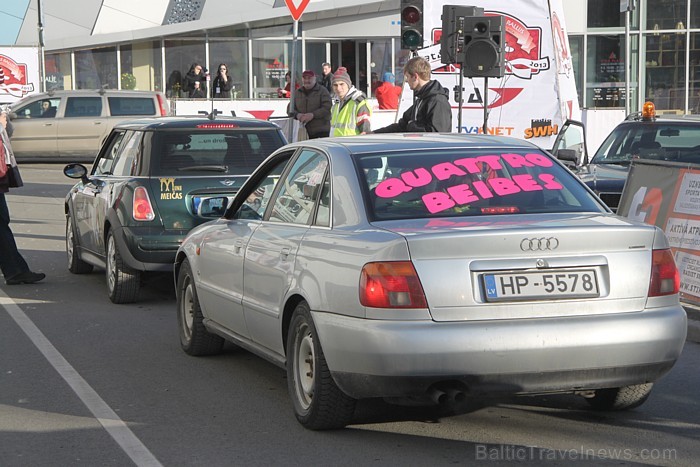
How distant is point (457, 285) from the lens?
551cm

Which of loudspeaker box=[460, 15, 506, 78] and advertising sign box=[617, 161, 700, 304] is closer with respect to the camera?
advertising sign box=[617, 161, 700, 304]

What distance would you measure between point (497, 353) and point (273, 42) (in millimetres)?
35330

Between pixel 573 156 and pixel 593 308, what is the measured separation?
6910 millimetres

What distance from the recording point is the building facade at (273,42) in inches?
1483

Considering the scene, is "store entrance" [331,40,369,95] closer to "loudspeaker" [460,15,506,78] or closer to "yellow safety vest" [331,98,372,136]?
"loudspeaker" [460,15,506,78]

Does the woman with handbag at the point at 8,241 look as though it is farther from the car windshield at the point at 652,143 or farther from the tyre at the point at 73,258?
the car windshield at the point at 652,143

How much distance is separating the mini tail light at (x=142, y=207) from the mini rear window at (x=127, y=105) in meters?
19.0

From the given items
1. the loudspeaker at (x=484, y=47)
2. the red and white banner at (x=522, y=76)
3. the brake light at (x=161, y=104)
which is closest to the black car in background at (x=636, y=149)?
the loudspeaker at (x=484, y=47)

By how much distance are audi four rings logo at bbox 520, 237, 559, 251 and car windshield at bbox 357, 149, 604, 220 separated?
0.52 metres

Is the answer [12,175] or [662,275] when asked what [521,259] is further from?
[12,175]

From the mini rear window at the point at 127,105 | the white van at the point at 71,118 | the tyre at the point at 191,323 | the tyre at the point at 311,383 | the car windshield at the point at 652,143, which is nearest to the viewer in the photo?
the tyre at the point at 311,383

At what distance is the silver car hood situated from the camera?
5.51m

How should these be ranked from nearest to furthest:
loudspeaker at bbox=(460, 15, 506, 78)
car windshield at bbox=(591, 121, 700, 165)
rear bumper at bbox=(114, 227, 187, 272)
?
1. rear bumper at bbox=(114, 227, 187, 272)
2. car windshield at bbox=(591, 121, 700, 165)
3. loudspeaker at bbox=(460, 15, 506, 78)

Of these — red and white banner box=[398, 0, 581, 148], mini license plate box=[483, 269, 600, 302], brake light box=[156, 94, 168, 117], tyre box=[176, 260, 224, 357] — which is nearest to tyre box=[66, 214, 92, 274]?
tyre box=[176, 260, 224, 357]
